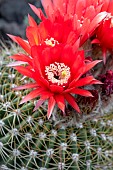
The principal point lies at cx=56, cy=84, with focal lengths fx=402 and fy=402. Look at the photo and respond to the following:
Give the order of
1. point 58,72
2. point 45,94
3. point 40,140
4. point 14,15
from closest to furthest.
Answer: point 45,94
point 58,72
point 40,140
point 14,15

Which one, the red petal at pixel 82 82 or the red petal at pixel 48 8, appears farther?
the red petal at pixel 48 8

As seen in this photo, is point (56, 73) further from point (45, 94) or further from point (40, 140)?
point (40, 140)

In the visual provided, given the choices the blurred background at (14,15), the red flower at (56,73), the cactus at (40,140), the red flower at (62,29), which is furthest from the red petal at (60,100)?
→ the blurred background at (14,15)

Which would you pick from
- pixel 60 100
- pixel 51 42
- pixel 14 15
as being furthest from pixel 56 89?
pixel 14 15

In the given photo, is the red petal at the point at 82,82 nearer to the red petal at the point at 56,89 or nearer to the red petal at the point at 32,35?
the red petal at the point at 56,89

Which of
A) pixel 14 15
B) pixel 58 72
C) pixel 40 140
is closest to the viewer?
pixel 58 72

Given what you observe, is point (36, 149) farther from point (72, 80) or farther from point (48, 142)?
point (72, 80)

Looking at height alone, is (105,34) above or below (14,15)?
below

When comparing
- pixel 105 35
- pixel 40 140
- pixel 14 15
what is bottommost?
pixel 40 140
